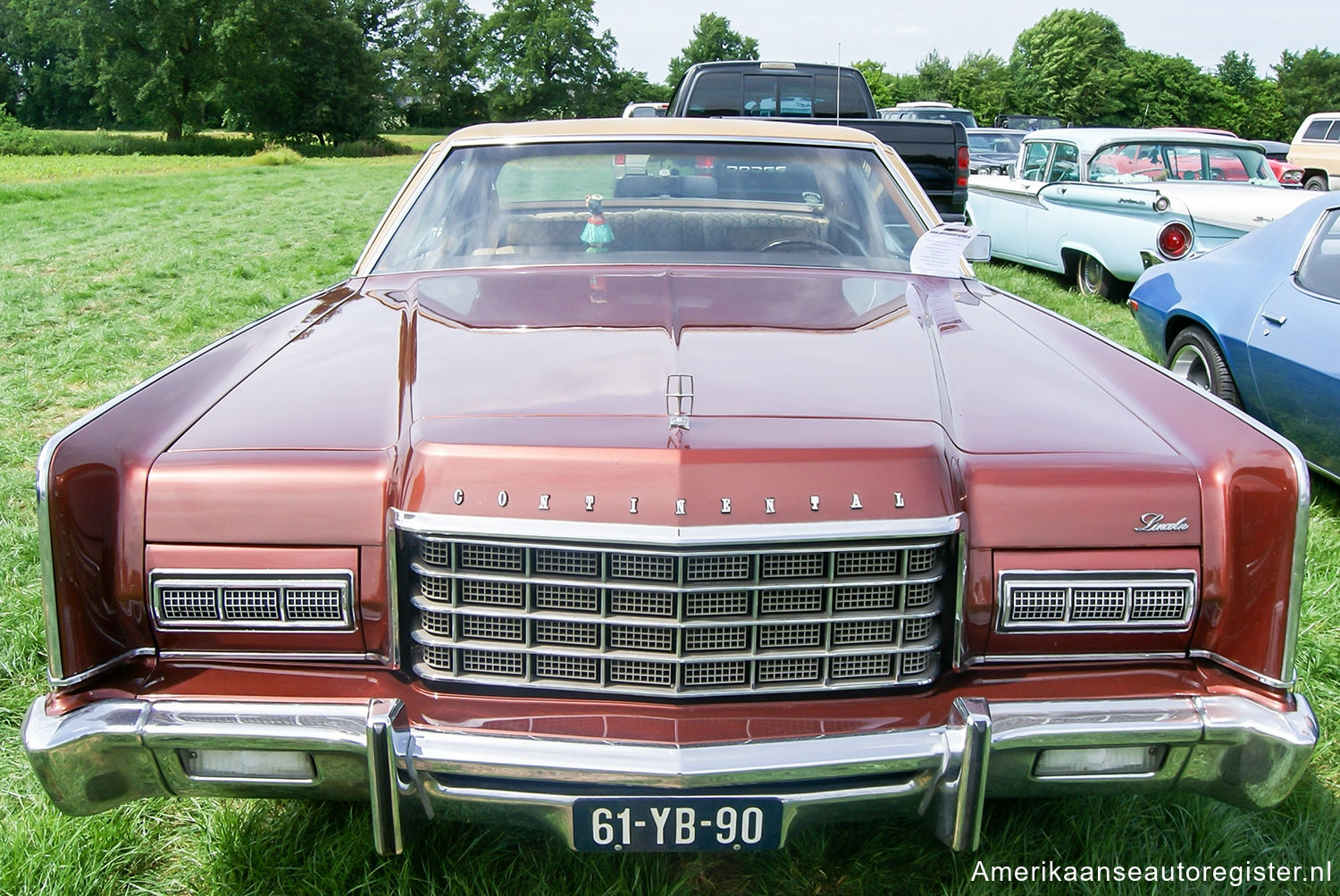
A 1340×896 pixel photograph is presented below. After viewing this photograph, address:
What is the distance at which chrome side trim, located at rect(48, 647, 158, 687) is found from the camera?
1.83 metres

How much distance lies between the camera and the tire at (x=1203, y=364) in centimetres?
453

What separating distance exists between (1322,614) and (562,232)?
2687 mm

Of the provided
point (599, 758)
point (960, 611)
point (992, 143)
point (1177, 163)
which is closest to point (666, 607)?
point (599, 758)

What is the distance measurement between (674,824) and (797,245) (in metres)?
1.98

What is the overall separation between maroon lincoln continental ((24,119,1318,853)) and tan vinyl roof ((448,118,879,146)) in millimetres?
1591

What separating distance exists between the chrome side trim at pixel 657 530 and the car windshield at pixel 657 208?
146 cm

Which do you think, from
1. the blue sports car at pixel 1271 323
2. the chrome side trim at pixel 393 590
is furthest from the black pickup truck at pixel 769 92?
the chrome side trim at pixel 393 590

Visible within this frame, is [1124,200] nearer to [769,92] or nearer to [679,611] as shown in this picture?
[769,92]

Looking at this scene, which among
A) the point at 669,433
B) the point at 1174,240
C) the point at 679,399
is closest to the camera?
the point at 669,433

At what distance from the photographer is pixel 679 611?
1.79 metres

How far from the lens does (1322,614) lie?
335 cm

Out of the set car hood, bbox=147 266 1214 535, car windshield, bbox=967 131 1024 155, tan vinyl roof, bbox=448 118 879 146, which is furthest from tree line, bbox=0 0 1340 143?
car hood, bbox=147 266 1214 535

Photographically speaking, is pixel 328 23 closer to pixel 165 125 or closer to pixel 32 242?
pixel 165 125

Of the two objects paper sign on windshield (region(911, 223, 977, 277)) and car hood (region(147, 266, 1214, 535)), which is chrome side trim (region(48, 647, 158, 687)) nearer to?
car hood (region(147, 266, 1214, 535))
